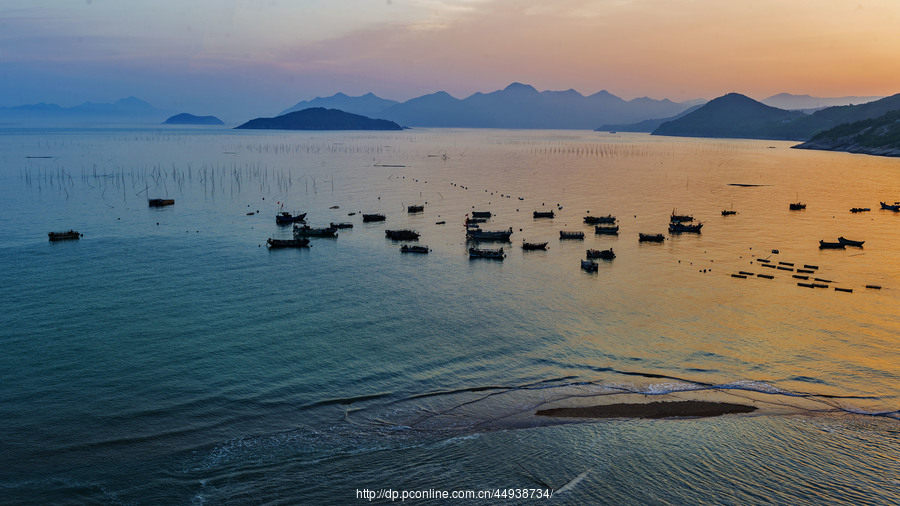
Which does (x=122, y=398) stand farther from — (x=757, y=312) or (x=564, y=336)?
(x=757, y=312)

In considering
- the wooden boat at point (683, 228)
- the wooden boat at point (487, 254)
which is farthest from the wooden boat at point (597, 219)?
the wooden boat at point (487, 254)

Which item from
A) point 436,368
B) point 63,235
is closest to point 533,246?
point 436,368

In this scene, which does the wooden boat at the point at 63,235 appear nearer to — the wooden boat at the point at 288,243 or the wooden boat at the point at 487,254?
the wooden boat at the point at 288,243

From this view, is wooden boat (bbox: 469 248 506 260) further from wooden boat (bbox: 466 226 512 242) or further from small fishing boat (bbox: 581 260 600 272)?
small fishing boat (bbox: 581 260 600 272)

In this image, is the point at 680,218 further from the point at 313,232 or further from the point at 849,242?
the point at 313,232

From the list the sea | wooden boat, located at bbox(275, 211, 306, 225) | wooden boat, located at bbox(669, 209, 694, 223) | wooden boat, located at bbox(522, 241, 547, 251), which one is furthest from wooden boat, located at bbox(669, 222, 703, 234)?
wooden boat, located at bbox(275, 211, 306, 225)

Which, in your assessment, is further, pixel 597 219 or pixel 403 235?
pixel 597 219

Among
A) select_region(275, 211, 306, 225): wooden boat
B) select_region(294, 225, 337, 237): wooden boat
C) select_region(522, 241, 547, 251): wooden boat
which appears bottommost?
select_region(522, 241, 547, 251): wooden boat
